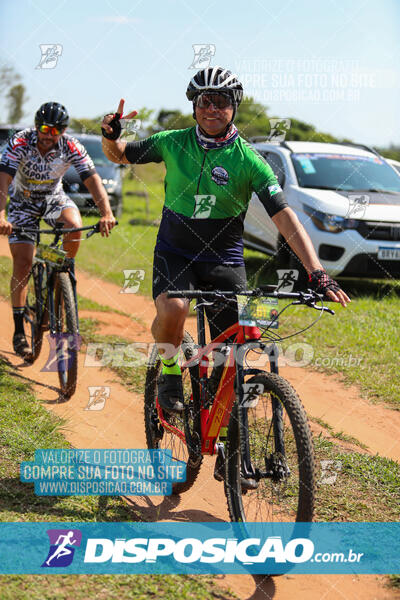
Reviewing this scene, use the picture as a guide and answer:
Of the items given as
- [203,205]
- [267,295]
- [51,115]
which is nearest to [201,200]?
[203,205]

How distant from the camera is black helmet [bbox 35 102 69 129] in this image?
5.63 metres

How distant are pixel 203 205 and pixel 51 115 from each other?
2401mm

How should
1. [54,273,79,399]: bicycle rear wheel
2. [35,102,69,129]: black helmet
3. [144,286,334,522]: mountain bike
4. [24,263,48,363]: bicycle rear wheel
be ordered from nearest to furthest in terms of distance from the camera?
[144,286,334,522]: mountain bike
[35,102,69,129]: black helmet
[54,273,79,399]: bicycle rear wheel
[24,263,48,363]: bicycle rear wheel

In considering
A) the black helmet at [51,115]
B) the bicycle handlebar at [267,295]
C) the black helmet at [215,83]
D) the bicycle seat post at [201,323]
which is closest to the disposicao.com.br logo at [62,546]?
the bicycle seat post at [201,323]

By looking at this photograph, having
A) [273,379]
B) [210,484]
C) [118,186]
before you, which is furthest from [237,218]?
[118,186]

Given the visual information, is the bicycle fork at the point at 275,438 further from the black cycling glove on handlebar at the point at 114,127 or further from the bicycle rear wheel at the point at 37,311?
the bicycle rear wheel at the point at 37,311

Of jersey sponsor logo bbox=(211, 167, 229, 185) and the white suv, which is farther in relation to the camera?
the white suv

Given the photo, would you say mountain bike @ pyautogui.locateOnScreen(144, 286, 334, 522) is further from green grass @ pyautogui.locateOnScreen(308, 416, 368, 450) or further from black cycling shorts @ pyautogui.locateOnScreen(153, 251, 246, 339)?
green grass @ pyautogui.locateOnScreen(308, 416, 368, 450)

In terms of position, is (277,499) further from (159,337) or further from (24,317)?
(24,317)

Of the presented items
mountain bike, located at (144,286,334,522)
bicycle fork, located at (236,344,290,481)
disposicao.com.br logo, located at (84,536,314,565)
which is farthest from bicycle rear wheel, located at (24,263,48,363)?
bicycle fork, located at (236,344,290,481)

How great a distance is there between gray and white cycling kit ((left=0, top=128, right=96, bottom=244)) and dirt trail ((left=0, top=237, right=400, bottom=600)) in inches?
59.5

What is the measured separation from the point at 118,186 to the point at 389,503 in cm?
1504

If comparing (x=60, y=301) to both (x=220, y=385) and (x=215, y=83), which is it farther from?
(x=215, y=83)

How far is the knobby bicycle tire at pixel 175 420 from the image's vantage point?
13.2ft
